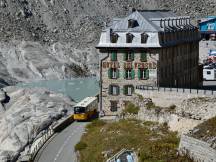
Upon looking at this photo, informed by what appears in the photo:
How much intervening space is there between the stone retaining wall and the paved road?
16638 millimetres

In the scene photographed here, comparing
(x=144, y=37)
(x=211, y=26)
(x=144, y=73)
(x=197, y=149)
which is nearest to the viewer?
(x=197, y=149)

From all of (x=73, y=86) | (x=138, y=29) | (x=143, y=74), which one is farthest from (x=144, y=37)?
(x=73, y=86)

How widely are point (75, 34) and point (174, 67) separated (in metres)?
95.9

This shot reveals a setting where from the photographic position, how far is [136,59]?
201 ft

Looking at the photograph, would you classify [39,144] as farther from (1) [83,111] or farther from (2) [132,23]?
(2) [132,23]

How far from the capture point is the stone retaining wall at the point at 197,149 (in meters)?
30.4

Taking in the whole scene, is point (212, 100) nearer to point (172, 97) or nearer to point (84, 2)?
point (172, 97)

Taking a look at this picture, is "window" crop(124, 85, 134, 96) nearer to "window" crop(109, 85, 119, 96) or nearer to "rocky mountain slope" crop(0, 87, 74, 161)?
"window" crop(109, 85, 119, 96)

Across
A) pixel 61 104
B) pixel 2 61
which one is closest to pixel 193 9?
pixel 2 61

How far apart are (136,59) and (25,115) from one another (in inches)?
774

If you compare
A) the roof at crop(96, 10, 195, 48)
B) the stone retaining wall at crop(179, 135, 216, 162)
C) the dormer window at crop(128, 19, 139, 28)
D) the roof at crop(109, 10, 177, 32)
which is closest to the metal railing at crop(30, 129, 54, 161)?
the roof at crop(96, 10, 195, 48)

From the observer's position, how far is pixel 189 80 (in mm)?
69562

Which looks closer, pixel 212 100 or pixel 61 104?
pixel 212 100

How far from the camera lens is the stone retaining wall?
30423mm
